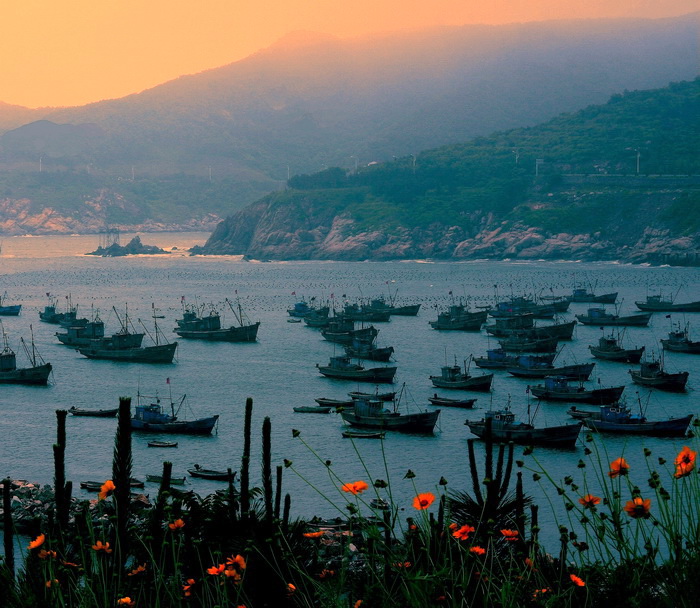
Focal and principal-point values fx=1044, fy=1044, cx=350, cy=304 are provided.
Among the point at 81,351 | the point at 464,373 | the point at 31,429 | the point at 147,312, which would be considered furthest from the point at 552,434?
the point at 147,312

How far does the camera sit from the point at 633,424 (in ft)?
198

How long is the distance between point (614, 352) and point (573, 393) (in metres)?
22.3

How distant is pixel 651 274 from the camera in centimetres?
19300

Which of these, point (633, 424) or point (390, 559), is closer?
point (390, 559)

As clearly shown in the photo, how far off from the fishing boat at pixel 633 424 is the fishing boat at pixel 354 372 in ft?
76.5

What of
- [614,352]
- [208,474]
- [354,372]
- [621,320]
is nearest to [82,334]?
[354,372]

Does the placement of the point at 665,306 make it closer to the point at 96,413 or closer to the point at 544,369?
the point at 544,369

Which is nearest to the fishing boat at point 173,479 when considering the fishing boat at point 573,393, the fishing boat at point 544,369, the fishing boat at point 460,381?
the fishing boat at point 460,381

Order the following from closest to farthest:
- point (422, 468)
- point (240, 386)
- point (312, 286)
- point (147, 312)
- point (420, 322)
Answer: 1. point (422, 468)
2. point (240, 386)
3. point (420, 322)
4. point (147, 312)
5. point (312, 286)

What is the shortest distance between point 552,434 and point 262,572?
4579 cm

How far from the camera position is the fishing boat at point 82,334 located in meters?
110

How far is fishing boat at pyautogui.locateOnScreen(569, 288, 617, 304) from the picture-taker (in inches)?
5566

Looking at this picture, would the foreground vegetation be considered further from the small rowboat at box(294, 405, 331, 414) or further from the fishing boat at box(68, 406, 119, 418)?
the fishing boat at box(68, 406, 119, 418)

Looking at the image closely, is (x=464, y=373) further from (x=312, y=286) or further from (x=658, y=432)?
(x=312, y=286)
